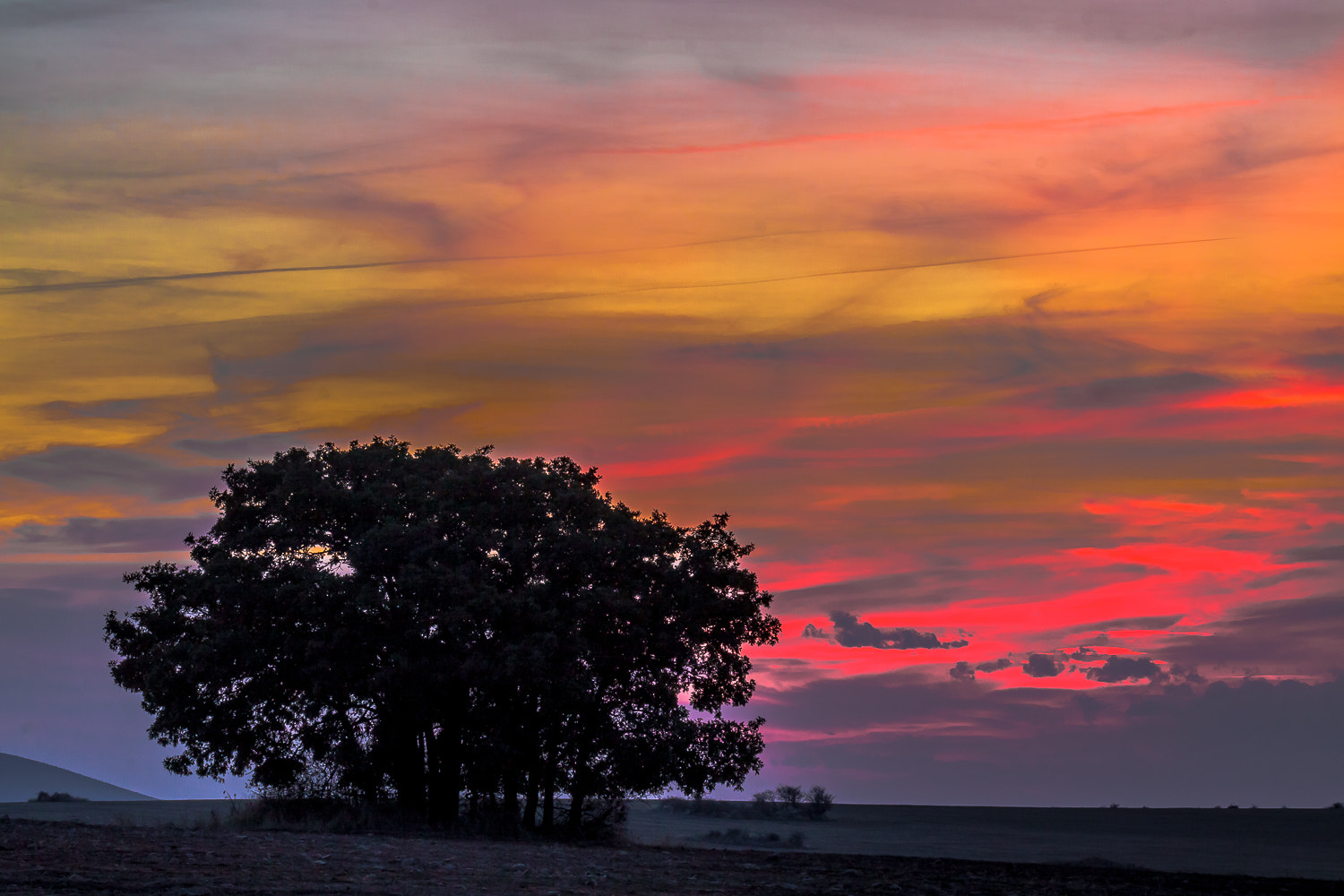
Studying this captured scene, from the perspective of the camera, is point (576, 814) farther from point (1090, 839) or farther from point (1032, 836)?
point (1032, 836)

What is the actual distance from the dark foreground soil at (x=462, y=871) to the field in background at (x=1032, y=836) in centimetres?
597

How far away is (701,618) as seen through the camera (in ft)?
114

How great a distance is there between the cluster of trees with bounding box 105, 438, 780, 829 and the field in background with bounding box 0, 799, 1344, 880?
11.3 feet

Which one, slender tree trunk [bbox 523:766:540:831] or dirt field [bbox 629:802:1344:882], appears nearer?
slender tree trunk [bbox 523:766:540:831]

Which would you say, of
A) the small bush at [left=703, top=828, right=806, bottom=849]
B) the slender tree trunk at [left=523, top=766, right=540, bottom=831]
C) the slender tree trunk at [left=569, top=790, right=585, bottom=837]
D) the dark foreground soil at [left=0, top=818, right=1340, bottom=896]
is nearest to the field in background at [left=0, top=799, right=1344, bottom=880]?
the small bush at [left=703, top=828, right=806, bottom=849]

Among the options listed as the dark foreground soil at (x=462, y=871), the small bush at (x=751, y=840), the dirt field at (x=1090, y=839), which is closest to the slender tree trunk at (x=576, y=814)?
the dirt field at (x=1090, y=839)

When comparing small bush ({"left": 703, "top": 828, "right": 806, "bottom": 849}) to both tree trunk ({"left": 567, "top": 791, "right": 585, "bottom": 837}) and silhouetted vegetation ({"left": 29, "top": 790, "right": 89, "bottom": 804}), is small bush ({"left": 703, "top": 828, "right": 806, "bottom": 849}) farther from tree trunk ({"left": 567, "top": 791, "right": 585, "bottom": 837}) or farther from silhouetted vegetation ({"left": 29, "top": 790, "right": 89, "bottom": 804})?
silhouetted vegetation ({"left": 29, "top": 790, "right": 89, "bottom": 804})

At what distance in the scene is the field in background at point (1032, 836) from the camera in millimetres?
35938

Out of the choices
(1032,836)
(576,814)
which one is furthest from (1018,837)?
(576,814)

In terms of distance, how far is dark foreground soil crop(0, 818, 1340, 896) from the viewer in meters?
16.9

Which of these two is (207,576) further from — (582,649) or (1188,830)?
(1188,830)

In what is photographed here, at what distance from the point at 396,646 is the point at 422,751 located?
173 inches

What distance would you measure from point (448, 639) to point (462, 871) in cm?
1305

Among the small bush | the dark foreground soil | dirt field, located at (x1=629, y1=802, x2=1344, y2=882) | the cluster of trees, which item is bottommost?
dirt field, located at (x1=629, y1=802, x2=1344, y2=882)
